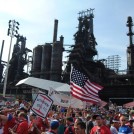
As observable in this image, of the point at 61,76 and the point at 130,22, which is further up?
the point at 130,22

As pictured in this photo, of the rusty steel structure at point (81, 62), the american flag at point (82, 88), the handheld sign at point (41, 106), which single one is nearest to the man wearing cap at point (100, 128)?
the handheld sign at point (41, 106)

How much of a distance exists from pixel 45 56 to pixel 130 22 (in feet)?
75.6

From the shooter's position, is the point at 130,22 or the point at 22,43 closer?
the point at 130,22

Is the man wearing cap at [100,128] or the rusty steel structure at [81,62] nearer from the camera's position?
the man wearing cap at [100,128]

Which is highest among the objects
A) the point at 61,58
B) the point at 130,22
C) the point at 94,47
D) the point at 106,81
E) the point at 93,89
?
the point at 130,22

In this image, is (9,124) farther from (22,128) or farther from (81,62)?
(81,62)

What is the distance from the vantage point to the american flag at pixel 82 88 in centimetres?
1253

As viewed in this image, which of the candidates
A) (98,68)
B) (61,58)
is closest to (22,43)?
(61,58)

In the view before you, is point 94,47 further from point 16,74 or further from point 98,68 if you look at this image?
point 16,74

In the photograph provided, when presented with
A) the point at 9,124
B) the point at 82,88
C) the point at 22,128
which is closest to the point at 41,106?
the point at 22,128

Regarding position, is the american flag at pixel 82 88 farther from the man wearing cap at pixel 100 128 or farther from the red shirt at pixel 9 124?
the man wearing cap at pixel 100 128

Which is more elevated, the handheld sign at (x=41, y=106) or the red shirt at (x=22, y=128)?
the handheld sign at (x=41, y=106)

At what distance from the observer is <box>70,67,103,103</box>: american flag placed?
41.1 feet

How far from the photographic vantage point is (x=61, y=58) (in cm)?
6406
